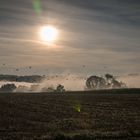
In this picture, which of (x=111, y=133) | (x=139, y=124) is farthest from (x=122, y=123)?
(x=111, y=133)

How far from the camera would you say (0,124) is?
37.9 m

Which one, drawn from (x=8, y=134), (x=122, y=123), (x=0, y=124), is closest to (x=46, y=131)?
(x=8, y=134)

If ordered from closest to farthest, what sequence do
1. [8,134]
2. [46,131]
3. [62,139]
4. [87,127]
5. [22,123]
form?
[62,139] < [8,134] < [46,131] < [87,127] < [22,123]

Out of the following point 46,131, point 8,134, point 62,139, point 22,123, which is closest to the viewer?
point 62,139

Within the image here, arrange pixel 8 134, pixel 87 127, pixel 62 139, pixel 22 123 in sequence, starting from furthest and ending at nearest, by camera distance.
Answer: pixel 22 123 → pixel 87 127 → pixel 8 134 → pixel 62 139

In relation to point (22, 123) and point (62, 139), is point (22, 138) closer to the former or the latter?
point (62, 139)

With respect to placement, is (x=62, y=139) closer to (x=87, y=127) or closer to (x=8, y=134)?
(x=8, y=134)

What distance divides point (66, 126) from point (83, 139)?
8542 millimetres

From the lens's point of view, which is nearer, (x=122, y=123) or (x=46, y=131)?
(x=46, y=131)

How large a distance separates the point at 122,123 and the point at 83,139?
495 inches

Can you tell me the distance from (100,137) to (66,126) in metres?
7.83

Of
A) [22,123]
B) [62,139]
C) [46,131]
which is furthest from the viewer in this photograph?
[22,123]

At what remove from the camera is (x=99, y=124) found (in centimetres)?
3969

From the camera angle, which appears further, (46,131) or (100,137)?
(46,131)
